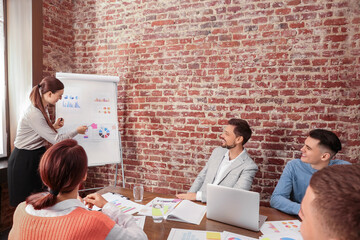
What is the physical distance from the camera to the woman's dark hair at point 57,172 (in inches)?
39.4

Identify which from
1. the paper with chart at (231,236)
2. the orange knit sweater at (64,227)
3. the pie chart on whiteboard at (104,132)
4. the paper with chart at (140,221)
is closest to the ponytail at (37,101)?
the pie chart on whiteboard at (104,132)

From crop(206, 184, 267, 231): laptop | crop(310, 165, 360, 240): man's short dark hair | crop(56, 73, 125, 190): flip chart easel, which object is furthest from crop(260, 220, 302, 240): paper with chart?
crop(56, 73, 125, 190): flip chart easel

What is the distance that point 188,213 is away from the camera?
1.52 m

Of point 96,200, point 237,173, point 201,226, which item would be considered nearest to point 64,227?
point 96,200

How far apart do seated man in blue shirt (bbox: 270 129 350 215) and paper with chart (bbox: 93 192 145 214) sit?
97 cm

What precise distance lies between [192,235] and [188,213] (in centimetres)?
26

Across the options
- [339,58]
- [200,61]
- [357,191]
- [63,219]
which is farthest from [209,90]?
[357,191]

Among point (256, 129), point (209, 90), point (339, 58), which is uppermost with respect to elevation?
point (339, 58)

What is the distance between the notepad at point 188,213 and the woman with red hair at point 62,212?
386 millimetres

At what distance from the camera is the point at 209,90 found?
285 cm

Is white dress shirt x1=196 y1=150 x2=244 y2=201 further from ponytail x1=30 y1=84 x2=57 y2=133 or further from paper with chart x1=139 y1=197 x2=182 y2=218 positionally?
ponytail x1=30 y1=84 x2=57 y2=133

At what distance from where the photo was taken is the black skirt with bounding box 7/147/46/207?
8.05ft

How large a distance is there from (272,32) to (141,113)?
182 cm

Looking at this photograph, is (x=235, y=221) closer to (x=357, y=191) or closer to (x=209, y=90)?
(x=357, y=191)
